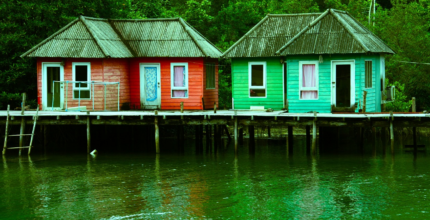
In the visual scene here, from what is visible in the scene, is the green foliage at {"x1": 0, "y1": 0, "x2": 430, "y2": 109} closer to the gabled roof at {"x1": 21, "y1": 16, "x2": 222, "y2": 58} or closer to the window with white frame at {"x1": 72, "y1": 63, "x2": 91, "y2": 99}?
the gabled roof at {"x1": 21, "y1": 16, "x2": 222, "y2": 58}

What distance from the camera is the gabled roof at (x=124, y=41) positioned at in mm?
32938

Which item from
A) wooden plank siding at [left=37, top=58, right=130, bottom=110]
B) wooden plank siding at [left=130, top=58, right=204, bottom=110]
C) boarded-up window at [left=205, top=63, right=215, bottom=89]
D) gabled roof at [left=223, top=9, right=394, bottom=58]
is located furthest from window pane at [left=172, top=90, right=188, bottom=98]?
gabled roof at [left=223, top=9, right=394, bottom=58]

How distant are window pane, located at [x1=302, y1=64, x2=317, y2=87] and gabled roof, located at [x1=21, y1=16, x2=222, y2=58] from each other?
4.89 meters

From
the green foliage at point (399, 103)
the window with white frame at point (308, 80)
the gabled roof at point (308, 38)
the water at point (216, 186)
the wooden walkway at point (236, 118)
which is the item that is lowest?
the water at point (216, 186)

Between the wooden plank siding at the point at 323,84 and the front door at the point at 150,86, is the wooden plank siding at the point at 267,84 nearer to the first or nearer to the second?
the wooden plank siding at the point at 323,84

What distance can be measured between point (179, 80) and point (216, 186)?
1060 cm

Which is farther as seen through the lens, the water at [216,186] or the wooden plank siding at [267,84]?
the wooden plank siding at [267,84]

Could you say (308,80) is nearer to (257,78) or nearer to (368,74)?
(368,74)

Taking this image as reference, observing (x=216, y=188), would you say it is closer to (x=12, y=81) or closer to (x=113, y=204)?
(x=113, y=204)

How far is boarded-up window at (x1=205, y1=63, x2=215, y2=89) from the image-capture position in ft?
114

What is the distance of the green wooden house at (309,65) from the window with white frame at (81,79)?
6.38m

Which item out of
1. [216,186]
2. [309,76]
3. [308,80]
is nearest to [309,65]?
[309,76]

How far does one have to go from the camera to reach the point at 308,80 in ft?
102

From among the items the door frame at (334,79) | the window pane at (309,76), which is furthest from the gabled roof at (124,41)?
the door frame at (334,79)
